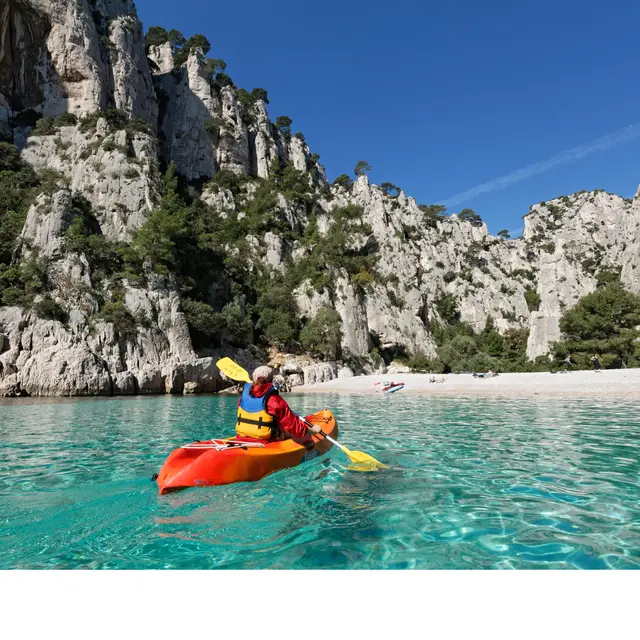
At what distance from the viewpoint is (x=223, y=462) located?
6.01m

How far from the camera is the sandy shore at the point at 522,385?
23438 mm

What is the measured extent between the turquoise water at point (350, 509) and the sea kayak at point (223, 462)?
0.58 ft

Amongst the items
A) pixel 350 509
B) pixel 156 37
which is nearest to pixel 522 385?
pixel 350 509

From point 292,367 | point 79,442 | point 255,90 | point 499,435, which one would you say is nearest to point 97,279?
point 292,367

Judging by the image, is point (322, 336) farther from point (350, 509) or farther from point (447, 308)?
point (350, 509)

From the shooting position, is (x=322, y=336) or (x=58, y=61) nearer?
(x=322, y=336)

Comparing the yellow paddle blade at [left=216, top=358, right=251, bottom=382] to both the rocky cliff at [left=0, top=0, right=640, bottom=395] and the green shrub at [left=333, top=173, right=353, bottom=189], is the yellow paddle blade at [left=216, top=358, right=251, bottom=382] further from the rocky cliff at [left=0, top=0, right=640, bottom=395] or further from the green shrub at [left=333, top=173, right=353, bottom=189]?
the green shrub at [left=333, top=173, right=353, bottom=189]

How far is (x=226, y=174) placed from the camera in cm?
5969

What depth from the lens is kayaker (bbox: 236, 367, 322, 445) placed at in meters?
6.77

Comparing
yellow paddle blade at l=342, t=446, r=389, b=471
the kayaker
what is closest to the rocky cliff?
the kayaker

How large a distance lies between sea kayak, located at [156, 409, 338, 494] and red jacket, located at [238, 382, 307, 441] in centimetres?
27

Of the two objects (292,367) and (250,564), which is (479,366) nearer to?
(292,367)

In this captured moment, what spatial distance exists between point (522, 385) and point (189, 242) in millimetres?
33417

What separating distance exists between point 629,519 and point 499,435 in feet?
19.6
